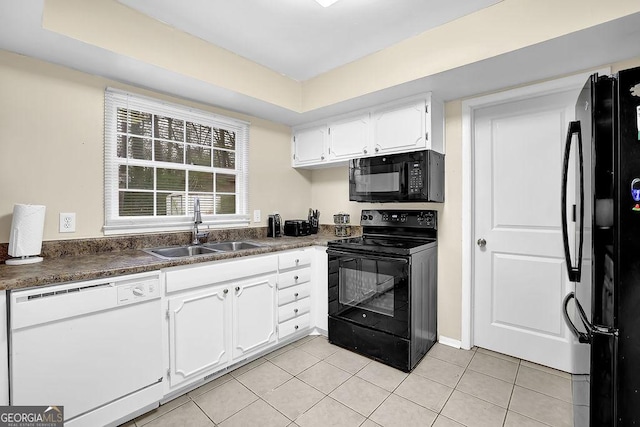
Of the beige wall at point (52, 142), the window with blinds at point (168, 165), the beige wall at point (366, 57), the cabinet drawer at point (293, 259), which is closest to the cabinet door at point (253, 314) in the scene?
the cabinet drawer at point (293, 259)

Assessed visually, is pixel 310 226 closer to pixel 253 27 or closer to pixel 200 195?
pixel 200 195

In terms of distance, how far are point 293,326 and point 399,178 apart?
1.56 m

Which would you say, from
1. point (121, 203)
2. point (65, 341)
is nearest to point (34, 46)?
point (121, 203)

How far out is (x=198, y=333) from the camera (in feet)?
6.30

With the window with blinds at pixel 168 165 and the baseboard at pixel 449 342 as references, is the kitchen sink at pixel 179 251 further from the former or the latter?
the baseboard at pixel 449 342

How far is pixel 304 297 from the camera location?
267cm

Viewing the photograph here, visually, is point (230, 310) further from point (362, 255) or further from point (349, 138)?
point (349, 138)

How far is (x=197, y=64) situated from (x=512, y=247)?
2792mm

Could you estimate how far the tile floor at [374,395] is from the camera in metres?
1.68

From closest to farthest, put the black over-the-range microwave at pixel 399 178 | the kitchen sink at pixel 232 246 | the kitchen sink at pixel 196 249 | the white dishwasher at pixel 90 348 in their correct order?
the white dishwasher at pixel 90 348
the kitchen sink at pixel 196 249
the black over-the-range microwave at pixel 399 178
the kitchen sink at pixel 232 246

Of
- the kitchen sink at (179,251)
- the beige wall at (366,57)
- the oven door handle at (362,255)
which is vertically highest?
the beige wall at (366,57)

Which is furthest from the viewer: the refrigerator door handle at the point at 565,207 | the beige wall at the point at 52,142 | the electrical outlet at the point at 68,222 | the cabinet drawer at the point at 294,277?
the cabinet drawer at the point at 294,277

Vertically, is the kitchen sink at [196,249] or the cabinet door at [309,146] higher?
the cabinet door at [309,146]

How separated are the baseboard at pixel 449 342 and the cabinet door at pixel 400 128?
5.50 feet
